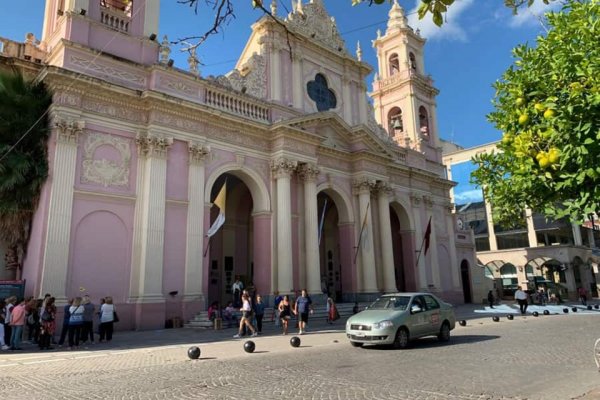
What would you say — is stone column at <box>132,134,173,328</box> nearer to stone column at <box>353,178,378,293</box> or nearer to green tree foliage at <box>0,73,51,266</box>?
green tree foliage at <box>0,73,51,266</box>

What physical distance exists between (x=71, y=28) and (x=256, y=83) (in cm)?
926

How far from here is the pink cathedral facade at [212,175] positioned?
665 inches

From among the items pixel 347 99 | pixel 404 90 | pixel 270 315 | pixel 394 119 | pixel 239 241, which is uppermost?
pixel 404 90

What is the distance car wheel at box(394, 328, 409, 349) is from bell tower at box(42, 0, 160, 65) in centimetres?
1575

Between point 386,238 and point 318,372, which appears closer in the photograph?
point 318,372

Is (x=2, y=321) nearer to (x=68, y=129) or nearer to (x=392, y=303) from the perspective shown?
(x=68, y=129)

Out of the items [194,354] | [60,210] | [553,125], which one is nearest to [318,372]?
[194,354]

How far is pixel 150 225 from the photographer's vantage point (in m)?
18.0

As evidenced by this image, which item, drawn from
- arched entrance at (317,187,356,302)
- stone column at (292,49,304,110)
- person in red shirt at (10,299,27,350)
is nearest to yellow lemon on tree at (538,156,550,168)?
person in red shirt at (10,299,27,350)

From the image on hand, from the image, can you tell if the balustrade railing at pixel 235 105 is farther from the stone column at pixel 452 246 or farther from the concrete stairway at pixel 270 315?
the stone column at pixel 452 246

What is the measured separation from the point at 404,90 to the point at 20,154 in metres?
26.9

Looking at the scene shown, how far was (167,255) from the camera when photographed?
18484 millimetres

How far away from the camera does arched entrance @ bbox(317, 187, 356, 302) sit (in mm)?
25547

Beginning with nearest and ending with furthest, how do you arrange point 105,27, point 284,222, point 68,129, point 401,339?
point 401,339, point 68,129, point 105,27, point 284,222
